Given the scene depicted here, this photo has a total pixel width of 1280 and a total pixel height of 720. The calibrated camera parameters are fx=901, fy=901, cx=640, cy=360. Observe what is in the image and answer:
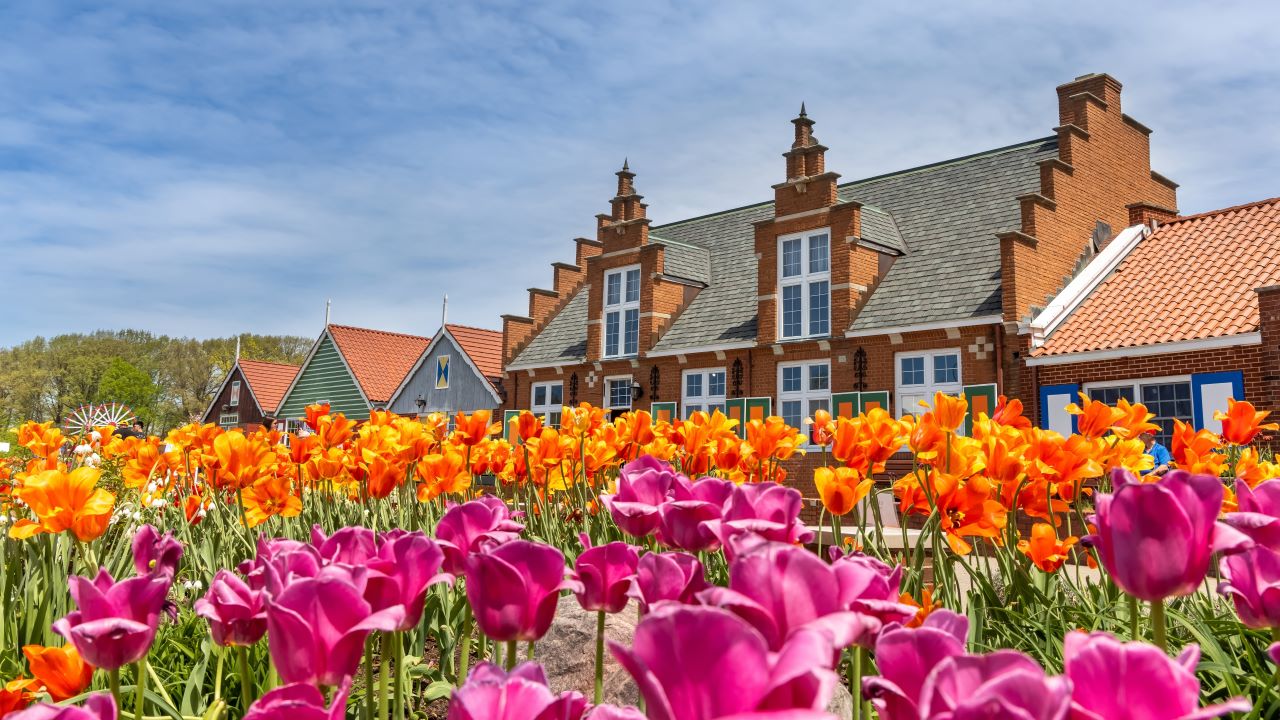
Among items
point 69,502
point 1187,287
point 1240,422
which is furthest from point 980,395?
point 69,502

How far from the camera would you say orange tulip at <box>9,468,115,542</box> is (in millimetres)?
2019

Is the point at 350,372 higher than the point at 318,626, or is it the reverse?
the point at 350,372

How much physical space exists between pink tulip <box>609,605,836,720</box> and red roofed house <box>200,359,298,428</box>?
39.2 meters

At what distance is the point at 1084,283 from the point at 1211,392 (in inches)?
159

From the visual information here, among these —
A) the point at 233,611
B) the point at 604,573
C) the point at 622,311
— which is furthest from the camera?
the point at 622,311

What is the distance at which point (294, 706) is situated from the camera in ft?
2.81

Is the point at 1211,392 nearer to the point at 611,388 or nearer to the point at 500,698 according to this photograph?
the point at 611,388

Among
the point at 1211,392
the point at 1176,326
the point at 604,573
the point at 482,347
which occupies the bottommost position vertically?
the point at 604,573

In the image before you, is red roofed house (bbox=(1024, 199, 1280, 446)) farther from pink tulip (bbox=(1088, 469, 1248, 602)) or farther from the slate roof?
pink tulip (bbox=(1088, 469, 1248, 602))

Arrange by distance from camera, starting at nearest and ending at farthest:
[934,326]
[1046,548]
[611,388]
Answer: [1046,548] < [934,326] < [611,388]

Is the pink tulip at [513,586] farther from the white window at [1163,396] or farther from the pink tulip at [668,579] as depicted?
the white window at [1163,396]

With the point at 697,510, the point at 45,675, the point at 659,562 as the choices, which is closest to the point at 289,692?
the point at 659,562

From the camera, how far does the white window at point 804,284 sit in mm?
19422

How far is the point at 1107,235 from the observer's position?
63.8 feet
